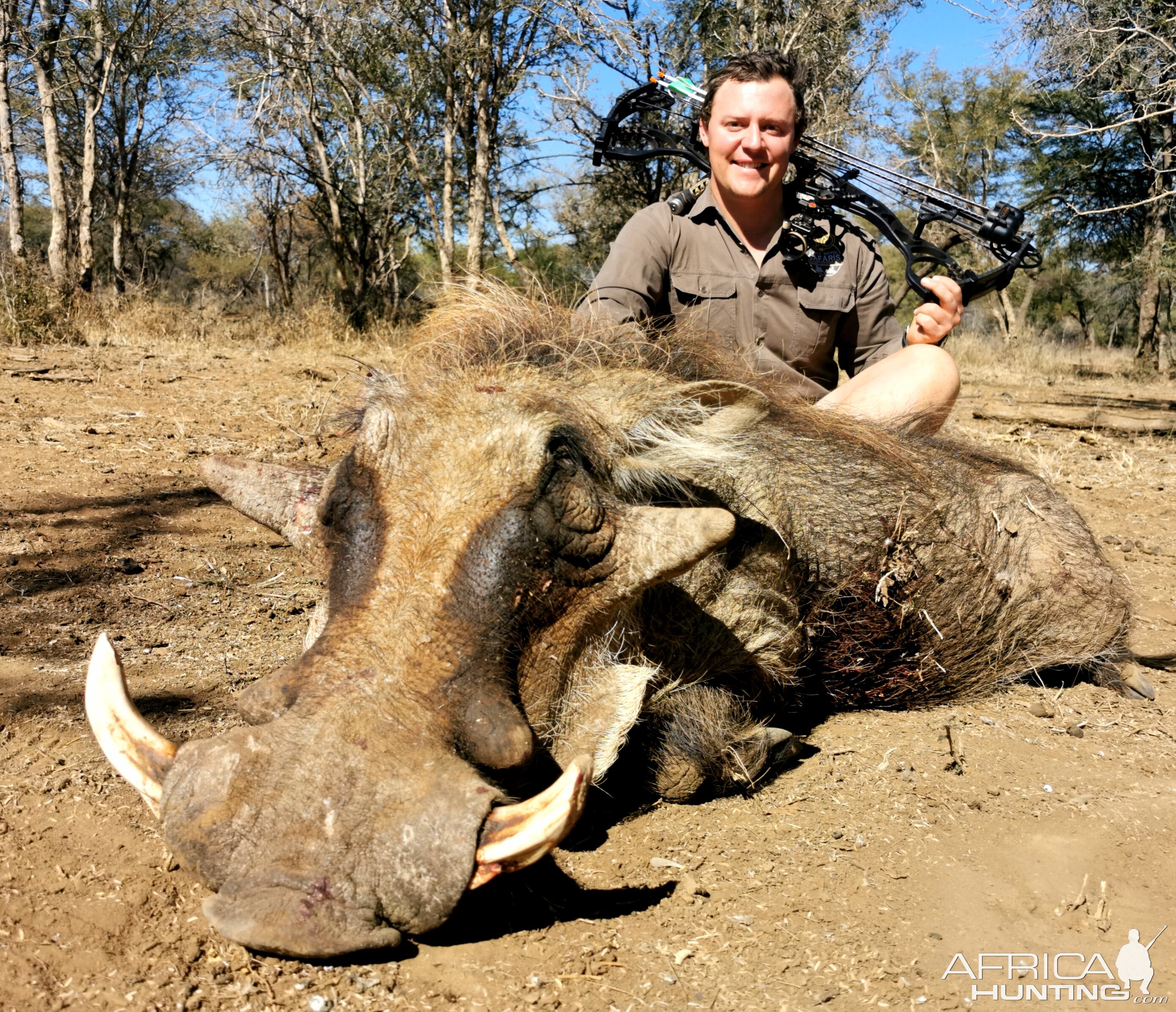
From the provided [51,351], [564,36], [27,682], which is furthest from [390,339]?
[27,682]

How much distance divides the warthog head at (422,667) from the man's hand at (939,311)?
1.42 metres

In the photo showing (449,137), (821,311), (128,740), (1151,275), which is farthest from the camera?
(1151,275)

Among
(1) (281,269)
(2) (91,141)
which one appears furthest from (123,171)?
(2) (91,141)

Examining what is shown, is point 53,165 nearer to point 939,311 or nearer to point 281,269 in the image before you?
point 281,269

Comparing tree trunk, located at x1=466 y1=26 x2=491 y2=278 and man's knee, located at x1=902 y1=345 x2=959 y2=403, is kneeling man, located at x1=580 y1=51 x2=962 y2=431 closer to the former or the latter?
man's knee, located at x1=902 y1=345 x2=959 y2=403

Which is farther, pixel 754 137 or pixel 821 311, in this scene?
pixel 821 311

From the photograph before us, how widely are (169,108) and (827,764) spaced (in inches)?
838

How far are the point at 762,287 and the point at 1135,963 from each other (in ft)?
7.98

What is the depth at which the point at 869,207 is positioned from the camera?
368 cm

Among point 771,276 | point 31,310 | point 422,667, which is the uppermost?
point 771,276

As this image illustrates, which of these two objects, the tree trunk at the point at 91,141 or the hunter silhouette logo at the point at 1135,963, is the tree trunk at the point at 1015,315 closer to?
the tree trunk at the point at 91,141

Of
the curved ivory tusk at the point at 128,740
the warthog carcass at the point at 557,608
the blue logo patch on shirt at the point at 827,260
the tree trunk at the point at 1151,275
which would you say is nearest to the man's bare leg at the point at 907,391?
the warthog carcass at the point at 557,608

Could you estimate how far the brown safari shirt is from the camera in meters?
3.37

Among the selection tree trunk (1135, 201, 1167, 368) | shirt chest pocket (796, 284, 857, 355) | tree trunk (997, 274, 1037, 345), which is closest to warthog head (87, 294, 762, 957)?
shirt chest pocket (796, 284, 857, 355)
